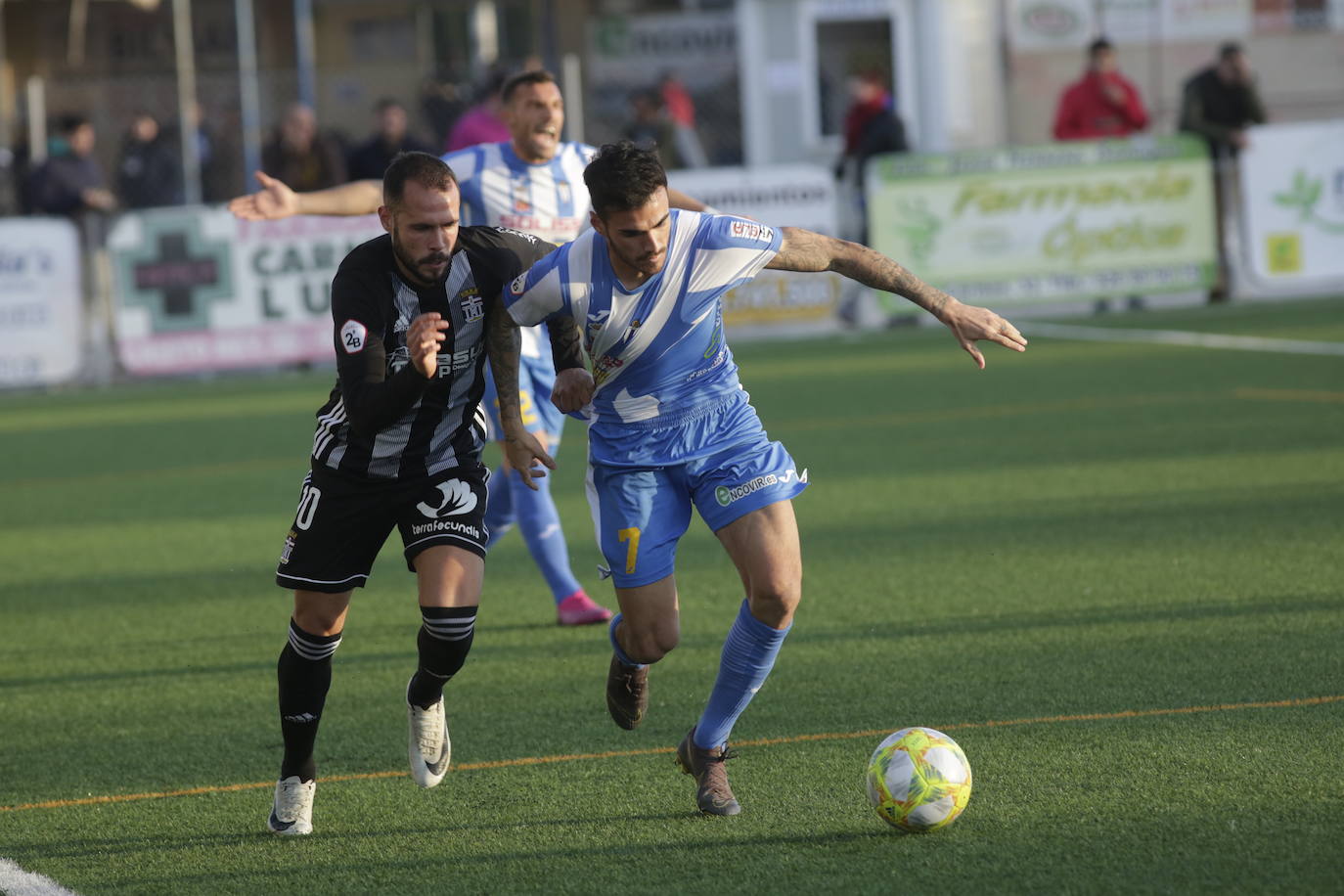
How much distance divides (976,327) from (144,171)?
54.6 feet

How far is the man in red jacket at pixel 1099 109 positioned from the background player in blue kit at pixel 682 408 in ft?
46.2

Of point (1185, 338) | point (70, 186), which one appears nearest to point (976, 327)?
point (1185, 338)

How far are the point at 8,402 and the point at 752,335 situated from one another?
7062 millimetres

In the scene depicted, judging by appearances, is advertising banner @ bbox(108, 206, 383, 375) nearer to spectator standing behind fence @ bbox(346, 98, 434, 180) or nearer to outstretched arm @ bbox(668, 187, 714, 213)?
spectator standing behind fence @ bbox(346, 98, 434, 180)

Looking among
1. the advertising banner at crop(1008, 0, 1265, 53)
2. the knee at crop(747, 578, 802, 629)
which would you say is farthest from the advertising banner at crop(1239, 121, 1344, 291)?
the knee at crop(747, 578, 802, 629)

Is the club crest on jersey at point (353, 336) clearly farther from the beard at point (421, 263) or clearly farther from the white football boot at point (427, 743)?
the white football boot at point (427, 743)

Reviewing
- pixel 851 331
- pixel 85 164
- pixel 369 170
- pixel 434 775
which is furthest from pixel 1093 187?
pixel 434 775

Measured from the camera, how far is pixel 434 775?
493cm

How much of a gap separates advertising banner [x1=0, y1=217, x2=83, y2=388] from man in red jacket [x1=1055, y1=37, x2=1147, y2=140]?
984cm

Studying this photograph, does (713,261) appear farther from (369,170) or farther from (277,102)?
(277,102)

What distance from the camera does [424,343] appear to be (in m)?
4.38

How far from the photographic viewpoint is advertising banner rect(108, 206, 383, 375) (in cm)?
1666

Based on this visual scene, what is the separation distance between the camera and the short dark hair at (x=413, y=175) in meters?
4.67

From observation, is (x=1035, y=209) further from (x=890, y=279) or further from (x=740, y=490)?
(x=740, y=490)
